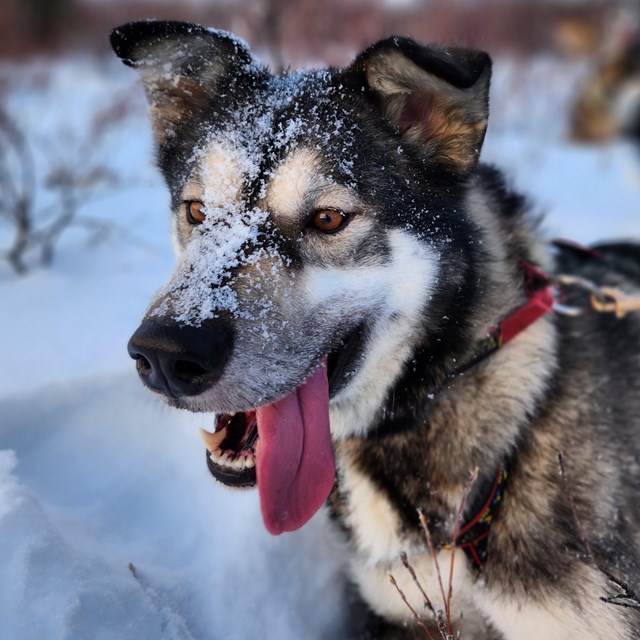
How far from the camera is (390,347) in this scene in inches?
62.7

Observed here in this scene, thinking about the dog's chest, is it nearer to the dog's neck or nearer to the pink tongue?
the dog's neck

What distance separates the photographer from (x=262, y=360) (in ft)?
4.51

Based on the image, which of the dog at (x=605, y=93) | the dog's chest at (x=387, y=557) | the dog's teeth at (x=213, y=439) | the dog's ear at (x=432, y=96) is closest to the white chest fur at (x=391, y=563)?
the dog's chest at (x=387, y=557)

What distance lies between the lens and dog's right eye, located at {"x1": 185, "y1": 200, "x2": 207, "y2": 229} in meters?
1.66

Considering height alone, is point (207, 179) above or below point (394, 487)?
above

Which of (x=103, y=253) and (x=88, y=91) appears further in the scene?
(x=88, y=91)

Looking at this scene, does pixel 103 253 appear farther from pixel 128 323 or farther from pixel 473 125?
pixel 473 125

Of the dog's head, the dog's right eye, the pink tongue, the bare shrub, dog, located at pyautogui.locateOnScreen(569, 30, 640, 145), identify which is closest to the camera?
the dog's head

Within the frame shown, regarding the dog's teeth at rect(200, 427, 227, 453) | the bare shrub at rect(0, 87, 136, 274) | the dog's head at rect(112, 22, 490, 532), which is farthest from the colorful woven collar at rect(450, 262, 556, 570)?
the bare shrub at rect(0, 87, 136, 274)

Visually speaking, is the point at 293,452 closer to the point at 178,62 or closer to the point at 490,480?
the point at 490,480

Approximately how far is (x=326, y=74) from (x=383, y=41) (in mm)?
271

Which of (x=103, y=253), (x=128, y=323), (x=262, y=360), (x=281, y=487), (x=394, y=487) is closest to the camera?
(x=262, y=360)

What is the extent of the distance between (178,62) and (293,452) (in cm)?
116

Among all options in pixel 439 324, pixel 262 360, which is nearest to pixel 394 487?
pixel 439 324
